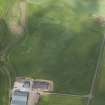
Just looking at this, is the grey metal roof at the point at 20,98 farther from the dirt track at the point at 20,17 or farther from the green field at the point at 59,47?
the dirt track at the point at 20,17

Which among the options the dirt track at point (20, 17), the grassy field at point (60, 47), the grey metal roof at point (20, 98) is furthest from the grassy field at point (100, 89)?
the dirt track at point (20, 17)

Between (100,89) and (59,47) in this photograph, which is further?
(59,47)

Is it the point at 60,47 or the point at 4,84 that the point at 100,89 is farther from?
the point at 4,84

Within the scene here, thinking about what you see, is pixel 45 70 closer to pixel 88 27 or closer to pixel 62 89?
pixel 62 89

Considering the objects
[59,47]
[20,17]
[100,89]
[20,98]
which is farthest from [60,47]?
[20,98]

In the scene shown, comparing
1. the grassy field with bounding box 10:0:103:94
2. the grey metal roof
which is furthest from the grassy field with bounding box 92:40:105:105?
the grey metal roof

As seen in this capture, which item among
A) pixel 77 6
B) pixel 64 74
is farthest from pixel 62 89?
pixel 77 6
